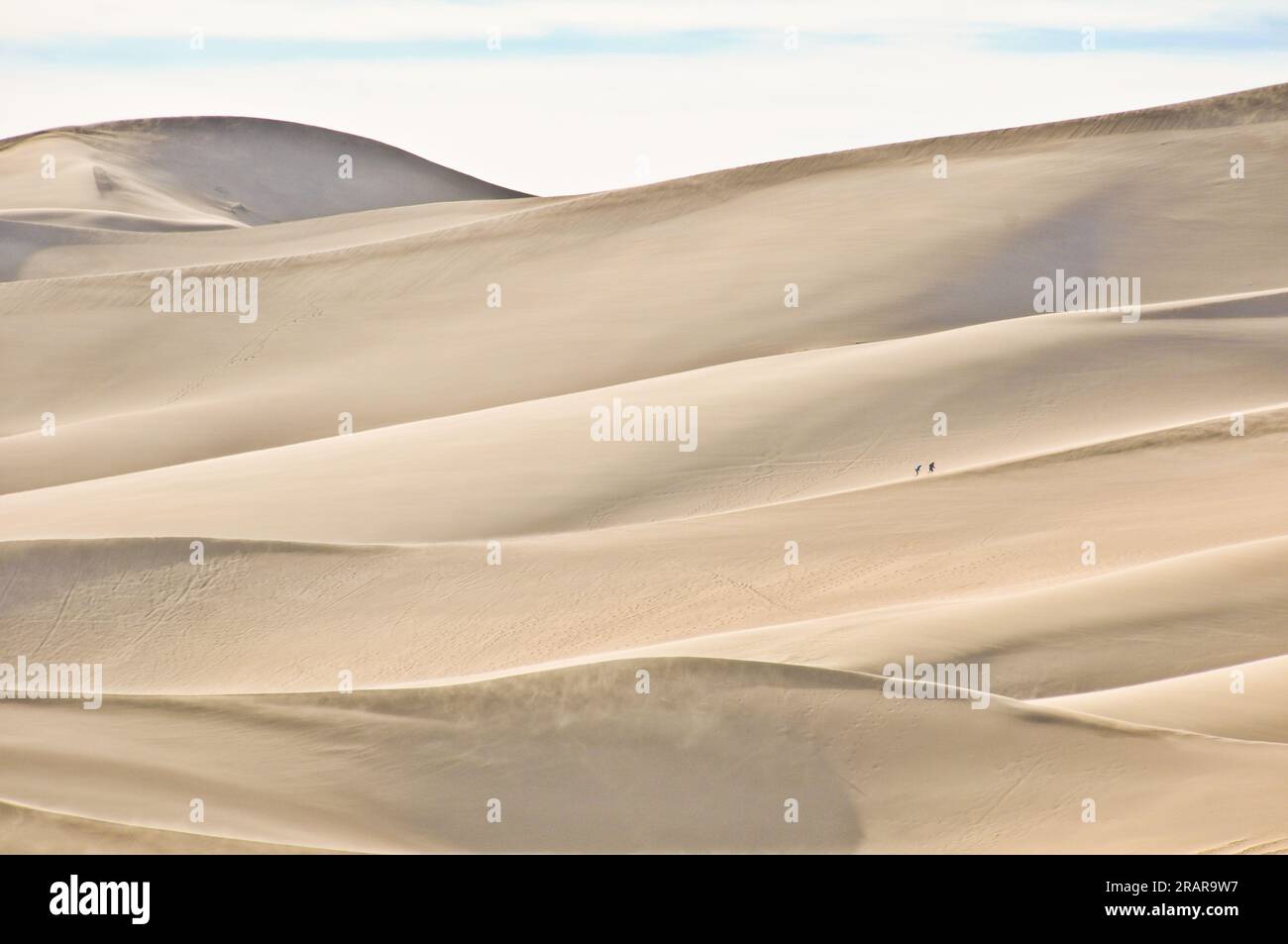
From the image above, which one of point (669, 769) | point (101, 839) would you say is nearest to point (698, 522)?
point (669, 769)

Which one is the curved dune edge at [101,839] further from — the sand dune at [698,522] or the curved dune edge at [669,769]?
the curved dune edge at [669,769]

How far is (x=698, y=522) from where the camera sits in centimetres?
1395

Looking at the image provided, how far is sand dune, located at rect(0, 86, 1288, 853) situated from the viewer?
27.3 feet

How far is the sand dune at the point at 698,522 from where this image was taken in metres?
8.31

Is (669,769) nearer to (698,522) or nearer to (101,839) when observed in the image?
(101,839)

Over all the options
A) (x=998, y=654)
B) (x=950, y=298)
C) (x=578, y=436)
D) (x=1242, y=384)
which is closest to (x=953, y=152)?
(x=950, y=298)

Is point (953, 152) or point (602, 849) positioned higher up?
point (953, 152)

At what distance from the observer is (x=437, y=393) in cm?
2150

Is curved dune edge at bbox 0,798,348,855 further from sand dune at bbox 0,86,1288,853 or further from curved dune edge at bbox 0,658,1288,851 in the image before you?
curved dune edge at bbox 0,658,1288,851

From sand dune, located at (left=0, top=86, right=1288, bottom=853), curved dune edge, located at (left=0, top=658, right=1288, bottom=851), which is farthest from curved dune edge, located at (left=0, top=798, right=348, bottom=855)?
curved dune edge, located at (left=0, top=658, right=1288, bottom=851)

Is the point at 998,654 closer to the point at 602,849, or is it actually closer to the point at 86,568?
the point at 602,849

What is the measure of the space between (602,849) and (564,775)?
1.88 feet
